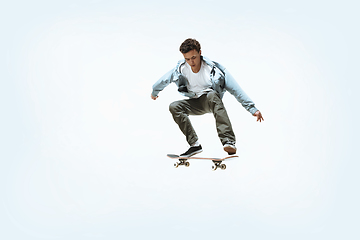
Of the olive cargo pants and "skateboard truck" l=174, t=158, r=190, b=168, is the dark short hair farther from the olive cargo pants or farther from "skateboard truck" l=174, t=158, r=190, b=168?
"skateboard truck" l=174, t=158, r=190, b=168

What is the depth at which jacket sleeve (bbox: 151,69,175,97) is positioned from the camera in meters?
3.27

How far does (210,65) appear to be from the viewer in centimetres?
315

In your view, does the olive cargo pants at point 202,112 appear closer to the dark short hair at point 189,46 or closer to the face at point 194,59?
the face at point 194,59

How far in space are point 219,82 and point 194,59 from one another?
0.94 feet

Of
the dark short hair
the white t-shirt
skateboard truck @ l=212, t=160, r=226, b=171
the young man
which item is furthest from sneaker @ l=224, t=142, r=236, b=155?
the dark short hair

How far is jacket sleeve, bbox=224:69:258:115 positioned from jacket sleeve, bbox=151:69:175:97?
49 centimetres

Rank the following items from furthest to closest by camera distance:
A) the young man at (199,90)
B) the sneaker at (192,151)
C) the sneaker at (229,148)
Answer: the sneaker at (192,151)
the young man at (199,90)
the sneaker at (229,148)

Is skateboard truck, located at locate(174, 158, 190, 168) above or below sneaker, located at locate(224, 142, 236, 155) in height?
→ above

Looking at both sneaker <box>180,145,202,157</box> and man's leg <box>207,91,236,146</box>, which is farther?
sneaker <box>180,145,202,157</box>

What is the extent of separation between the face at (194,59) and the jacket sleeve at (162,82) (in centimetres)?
21

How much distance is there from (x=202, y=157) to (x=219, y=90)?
0.59m

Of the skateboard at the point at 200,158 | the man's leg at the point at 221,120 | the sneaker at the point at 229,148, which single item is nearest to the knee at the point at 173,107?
the man's leg at the point at 221,120

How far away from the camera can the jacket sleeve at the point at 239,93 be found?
3078 mm

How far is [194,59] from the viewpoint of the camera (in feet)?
10.1
